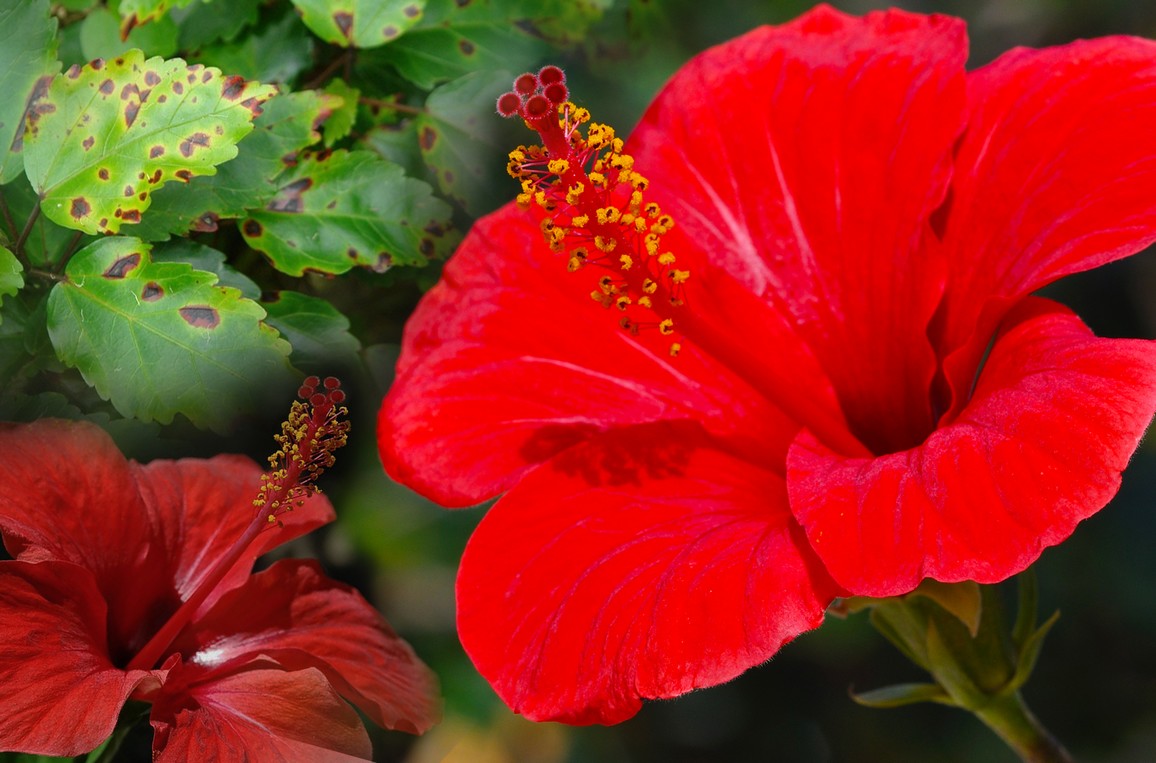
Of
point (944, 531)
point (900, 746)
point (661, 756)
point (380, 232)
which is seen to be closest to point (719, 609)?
point (944, 531)

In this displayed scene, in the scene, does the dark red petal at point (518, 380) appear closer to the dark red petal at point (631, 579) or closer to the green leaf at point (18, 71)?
the dark red petal at point (631, 579)

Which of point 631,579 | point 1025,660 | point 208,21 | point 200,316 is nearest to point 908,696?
point 1025,660

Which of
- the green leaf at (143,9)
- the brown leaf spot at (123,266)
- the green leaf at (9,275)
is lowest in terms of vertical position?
the brown leaf spot at (123,266)

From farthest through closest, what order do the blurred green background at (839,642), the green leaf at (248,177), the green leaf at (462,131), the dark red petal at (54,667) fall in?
the blurred green background at (839,642)
the green leaf at (462,131)
the green leaf at (248,177)
the dark red petal at (54,667)

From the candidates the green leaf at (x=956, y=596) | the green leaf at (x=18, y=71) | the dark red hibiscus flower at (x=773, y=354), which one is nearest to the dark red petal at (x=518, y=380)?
the dark red hibiscus flower at (x=773, y=354)

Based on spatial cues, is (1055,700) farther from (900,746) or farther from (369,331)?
(369,331)

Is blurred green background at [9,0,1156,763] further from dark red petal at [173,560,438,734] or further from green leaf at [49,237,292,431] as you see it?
green leaf at [49,237,292,431]

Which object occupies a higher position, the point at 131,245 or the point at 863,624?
the point at 131,245

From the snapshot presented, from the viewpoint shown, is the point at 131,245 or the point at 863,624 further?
the point at 863,624
